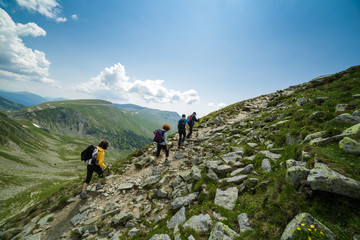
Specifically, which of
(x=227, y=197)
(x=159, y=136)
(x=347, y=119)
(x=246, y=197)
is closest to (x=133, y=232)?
(x=227, y=197)

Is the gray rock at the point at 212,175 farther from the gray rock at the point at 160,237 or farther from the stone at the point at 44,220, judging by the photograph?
the stone at the point at 44,220

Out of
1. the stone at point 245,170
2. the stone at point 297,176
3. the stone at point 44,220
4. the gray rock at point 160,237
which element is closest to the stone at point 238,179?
the stone at point 245,170

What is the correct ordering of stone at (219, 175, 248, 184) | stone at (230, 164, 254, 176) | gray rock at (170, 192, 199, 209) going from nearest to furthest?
stone at (219, 175, 248, 184) < gray rock at (170, 192, 199, 209) < stone at (230, 164, 254, 176)

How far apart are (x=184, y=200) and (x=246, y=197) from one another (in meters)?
3.49

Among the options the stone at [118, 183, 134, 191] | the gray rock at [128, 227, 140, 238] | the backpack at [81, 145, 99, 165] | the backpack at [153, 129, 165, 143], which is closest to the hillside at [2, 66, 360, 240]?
the gray rock at [128, 227, 140, 238]

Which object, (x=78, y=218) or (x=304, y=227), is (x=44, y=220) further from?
(x=304, y=227)

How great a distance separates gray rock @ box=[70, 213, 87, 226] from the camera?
9934 millimetres

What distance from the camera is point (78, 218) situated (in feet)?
33.4

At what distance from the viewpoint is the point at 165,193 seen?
31.9ft

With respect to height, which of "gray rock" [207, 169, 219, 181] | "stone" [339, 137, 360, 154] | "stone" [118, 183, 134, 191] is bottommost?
"stone" [118, 183, 134, 191]

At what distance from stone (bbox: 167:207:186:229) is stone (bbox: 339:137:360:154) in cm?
783

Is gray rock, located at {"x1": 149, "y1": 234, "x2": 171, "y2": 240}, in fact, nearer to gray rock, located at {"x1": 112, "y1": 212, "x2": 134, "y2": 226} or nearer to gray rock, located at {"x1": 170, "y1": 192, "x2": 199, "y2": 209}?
gray rock, located at {"x1": 170, "y1": 192, "x2": 199, "y2": 209}

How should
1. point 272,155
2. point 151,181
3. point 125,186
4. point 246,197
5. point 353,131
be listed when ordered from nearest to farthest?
point 246,197, point 353,131, point 272,155, point 151,181, point 125,186

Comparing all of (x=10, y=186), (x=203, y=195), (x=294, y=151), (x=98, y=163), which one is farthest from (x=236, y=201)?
(x=10, y=186)
